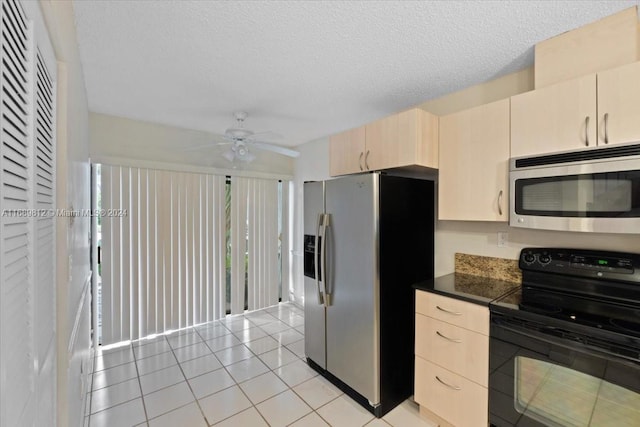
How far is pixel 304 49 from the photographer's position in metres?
1.82

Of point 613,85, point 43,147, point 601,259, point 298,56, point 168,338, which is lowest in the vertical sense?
point 168,338

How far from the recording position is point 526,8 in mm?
1455

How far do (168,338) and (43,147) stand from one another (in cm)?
292

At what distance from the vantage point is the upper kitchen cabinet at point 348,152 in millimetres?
2498

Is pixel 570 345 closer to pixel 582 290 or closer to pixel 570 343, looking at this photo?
pixel 570 343

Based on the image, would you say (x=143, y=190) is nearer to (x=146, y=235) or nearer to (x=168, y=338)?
(x=146, y=235)

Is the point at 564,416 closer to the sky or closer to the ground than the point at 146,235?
closer to the ground

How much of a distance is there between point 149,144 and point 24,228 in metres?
2.95

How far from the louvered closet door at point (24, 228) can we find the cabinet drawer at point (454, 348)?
1981 mm

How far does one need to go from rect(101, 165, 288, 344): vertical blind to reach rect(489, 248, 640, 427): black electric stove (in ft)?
10.3

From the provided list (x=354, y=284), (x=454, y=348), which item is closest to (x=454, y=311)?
(x=454, y=348)

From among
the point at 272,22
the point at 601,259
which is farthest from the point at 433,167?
the point at 272,22

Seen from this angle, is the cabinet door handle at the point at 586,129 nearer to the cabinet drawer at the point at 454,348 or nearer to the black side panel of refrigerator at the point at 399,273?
the black side panel of refrigerator at the point at 399,273

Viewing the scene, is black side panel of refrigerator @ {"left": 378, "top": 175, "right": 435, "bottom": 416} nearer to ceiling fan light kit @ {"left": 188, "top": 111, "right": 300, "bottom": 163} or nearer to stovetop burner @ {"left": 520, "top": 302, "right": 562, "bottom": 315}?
stovetop burner @ {"left": 520, "top": 302, "right": 562, "bottom": 315}
